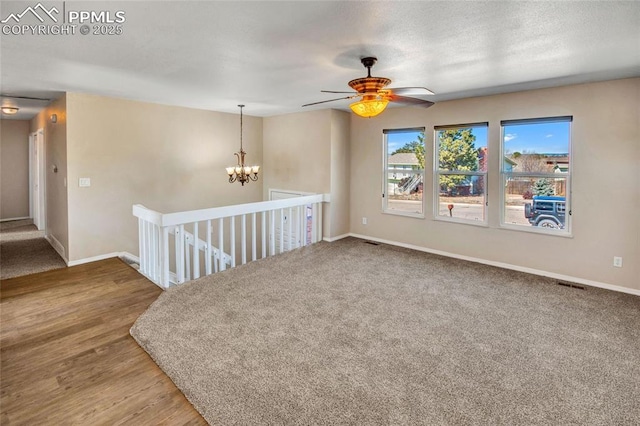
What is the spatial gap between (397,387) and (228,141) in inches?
220

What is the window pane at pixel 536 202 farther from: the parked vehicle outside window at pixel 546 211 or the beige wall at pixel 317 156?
the beige wall at pixel 317 156

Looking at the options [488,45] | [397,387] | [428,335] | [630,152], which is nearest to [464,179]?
[630,152]

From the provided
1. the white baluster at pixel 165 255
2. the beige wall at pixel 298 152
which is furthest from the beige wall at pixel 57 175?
the beige wall at pixel 298 152

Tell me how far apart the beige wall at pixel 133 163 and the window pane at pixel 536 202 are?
195 inches

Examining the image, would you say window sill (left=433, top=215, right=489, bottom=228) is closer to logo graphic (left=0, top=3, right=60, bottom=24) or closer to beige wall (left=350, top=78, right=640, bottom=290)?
beige wall (left=350, top=78, right=640, bottom=290)

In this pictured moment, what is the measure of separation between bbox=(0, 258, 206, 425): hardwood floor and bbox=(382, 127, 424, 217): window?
13.2 feet

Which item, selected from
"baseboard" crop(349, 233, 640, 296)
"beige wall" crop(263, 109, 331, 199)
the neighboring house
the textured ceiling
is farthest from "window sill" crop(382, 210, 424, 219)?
the textured ceiling

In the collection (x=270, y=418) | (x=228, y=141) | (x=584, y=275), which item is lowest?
(x=270, y=418)

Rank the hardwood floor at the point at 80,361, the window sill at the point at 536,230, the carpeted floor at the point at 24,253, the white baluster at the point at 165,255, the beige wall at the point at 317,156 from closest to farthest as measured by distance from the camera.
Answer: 1. the hardwood floor at the point at 80,361
2. the white baluster at the point at 165,255
3. the window sill at the point at 536,230
4. the carpeted floor at the point at 24,253
5. the beige wall at the point at 317,156

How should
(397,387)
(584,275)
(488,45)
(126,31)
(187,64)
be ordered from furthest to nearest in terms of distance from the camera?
(584,275), (187,64), (488,45), (126,31), (397,387)

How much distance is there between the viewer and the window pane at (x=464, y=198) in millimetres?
5023

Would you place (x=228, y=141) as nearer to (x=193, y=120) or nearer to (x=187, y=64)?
(x=193, y=120)

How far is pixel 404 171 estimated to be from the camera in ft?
19.1

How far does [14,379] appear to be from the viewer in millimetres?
2275
